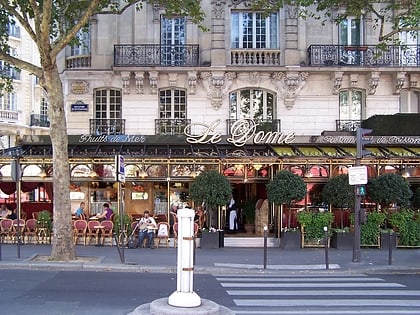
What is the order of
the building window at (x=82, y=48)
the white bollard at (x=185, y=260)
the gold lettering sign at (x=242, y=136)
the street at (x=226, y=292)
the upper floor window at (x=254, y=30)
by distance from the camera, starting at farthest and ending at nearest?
the building window at (x=82, y=48) < the upper floor window at (x=254, y=30) < the gold lettering sign at (x=242, y=136) < the street at (x=226, y=292) < the white bollard at (x=185, y=260)

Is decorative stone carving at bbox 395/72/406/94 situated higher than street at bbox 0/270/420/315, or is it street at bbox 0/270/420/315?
decorative stone carving at bbox 395/72/406/94

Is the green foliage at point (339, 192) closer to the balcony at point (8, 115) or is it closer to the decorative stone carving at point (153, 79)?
the decorative stone carving at point (153, 79)

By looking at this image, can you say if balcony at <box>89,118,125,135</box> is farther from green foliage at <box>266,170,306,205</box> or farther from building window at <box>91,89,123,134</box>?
green foliage at <box>266,170,306,205</box>

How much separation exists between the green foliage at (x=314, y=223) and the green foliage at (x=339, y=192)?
0.56 metres

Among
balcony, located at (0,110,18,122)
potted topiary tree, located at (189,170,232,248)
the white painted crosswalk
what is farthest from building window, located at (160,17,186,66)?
balcony, located at (0,110,18,122)

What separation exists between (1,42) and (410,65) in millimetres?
15690

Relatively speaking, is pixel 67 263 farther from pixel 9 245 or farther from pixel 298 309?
pixel 298 309

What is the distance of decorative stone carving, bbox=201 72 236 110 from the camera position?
Result: 21.5 meters

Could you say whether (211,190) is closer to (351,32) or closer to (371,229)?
(371,229)

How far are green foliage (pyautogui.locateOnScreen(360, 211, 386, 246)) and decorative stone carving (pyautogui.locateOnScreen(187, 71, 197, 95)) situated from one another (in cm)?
854

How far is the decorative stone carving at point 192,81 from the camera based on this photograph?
2142 cm

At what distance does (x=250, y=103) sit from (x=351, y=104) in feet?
14.1

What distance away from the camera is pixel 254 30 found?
22156 millimetres

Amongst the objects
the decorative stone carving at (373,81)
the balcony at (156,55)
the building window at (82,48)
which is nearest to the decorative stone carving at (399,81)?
the decorative stone carving at (373,81)
